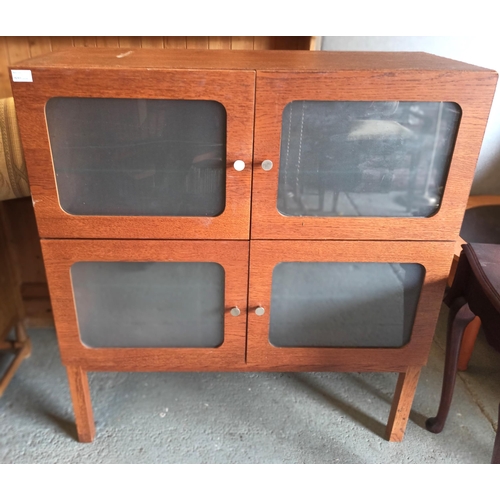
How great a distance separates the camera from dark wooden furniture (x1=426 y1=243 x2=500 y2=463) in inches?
36.3

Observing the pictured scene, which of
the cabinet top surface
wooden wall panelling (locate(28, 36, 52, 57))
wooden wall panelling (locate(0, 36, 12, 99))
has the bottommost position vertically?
wooden wall panelling (locate(0, 36, 12, 99))

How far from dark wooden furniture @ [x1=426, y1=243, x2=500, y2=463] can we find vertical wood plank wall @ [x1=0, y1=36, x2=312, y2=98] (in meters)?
0.68

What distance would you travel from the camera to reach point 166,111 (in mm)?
818

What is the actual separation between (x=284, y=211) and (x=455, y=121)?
34 cm

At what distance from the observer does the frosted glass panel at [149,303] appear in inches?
37.9

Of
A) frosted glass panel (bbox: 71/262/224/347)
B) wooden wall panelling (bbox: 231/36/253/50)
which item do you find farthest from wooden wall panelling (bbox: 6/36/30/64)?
frosted glass panel (bbox: 71/262/224/347)

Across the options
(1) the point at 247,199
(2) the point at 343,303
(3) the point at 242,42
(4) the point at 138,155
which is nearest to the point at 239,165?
(1) the point at 247,199

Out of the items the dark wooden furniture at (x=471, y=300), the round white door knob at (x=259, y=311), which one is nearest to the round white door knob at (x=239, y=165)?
the round white door knob at (x=259, y=311)

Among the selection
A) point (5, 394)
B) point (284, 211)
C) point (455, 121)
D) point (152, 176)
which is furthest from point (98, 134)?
point (5, 394)

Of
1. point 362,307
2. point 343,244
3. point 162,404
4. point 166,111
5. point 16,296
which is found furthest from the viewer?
point 16,296

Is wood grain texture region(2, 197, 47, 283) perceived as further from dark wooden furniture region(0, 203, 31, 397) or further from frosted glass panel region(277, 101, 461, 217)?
frosted glass panel region(277, 101, 461, 217)

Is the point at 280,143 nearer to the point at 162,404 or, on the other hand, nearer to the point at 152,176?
the point at 152,176

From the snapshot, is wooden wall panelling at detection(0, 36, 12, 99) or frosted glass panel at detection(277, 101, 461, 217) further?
wooden wall panelling at detection(0, 36, 12, 99)

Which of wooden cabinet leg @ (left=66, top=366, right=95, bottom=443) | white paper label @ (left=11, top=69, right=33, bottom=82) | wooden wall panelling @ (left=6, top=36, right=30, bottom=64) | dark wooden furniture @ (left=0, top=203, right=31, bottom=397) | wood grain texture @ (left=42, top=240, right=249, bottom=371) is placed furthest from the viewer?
dark wooden furniture @ (left=0, top=203, right=31, bottom=397)
